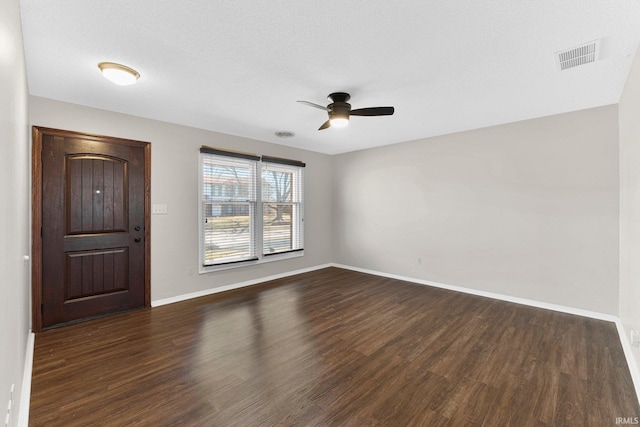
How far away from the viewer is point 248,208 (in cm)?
477

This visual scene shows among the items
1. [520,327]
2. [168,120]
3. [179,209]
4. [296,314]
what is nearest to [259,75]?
[168,120]

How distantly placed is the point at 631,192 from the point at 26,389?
497cm

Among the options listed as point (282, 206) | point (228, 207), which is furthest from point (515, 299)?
point (228, 207)

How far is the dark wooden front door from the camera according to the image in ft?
9.98

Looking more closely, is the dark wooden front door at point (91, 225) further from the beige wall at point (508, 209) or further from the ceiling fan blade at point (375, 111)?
the beige wall at point (508, 209)

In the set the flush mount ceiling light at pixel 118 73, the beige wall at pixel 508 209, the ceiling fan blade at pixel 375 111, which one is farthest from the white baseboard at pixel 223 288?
the ceiling fan blade at pixel 375 111

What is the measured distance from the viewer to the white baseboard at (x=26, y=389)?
1702mm

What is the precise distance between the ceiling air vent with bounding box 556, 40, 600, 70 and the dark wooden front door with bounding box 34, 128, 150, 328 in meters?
4.47

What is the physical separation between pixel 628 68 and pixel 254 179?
179 inches

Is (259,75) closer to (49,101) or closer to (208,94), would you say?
(208,94)

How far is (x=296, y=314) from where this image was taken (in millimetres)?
3445

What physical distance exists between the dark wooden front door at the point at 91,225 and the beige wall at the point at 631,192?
4938 mm

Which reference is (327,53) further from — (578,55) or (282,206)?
(282,206)

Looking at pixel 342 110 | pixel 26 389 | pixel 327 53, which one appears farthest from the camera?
pixel 342 110
